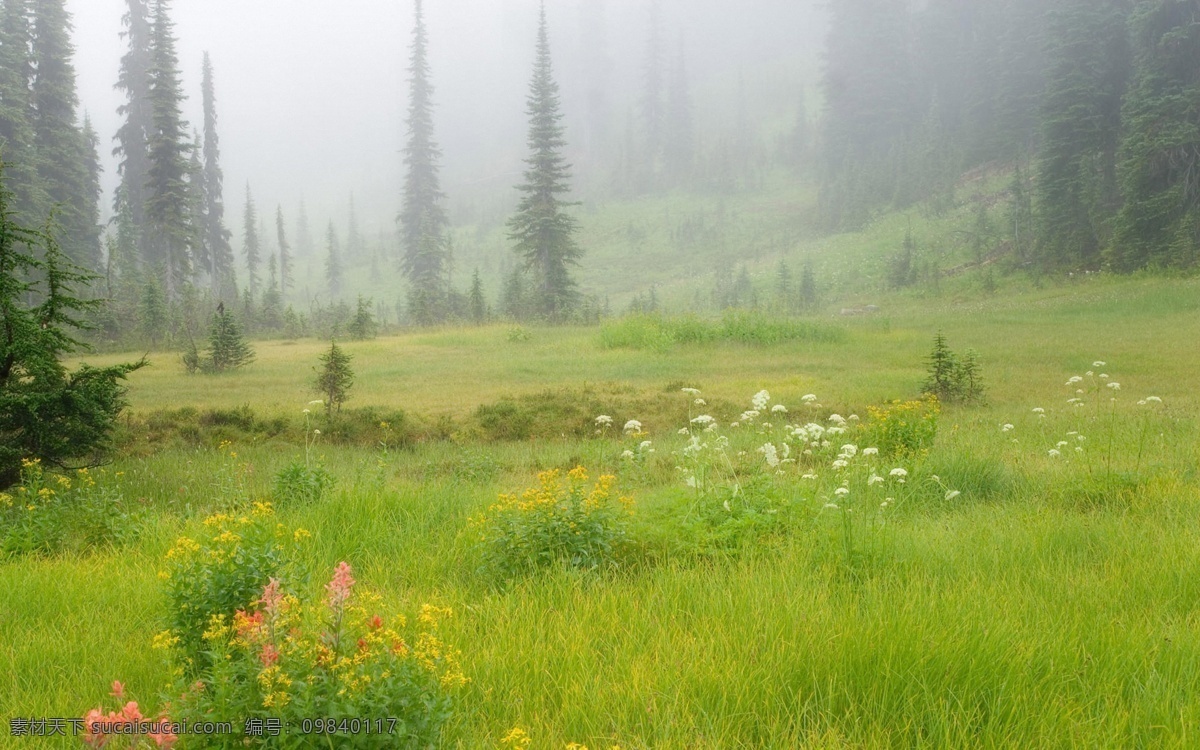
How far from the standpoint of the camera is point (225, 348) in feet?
54.7

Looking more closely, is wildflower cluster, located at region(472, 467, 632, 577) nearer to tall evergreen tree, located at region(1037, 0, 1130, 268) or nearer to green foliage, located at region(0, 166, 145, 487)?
green foliage, located at region(0, 166, 145, 487)

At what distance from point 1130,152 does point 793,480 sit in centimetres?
3159

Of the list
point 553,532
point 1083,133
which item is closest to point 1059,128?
point 1083,133

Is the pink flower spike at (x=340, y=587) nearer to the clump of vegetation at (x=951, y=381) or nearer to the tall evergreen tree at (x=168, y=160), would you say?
the clump of vegetation at (x=951, y=381)

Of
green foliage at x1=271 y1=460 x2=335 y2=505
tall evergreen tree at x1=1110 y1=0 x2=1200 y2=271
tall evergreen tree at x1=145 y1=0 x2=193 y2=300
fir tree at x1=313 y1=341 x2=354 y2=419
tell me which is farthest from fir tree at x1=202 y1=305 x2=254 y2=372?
tall evergreen tree at x1=1110 y1=0 x2=1200 y2=271

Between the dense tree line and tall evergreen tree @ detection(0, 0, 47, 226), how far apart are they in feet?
130

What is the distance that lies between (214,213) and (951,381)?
4406 centimetres

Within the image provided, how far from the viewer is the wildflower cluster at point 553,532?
4109 mm

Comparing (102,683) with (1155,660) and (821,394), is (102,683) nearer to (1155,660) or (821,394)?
(1155,660)

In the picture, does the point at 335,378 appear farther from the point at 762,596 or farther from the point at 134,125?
the point at 134,125

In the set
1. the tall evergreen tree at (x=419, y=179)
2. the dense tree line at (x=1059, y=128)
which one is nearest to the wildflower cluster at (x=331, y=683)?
the dense tree line at (x=1059, y=128)

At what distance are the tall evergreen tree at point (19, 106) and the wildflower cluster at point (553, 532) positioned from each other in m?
26.9

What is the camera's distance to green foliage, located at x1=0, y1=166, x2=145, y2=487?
5832mm

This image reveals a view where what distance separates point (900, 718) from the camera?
254 centimetres
